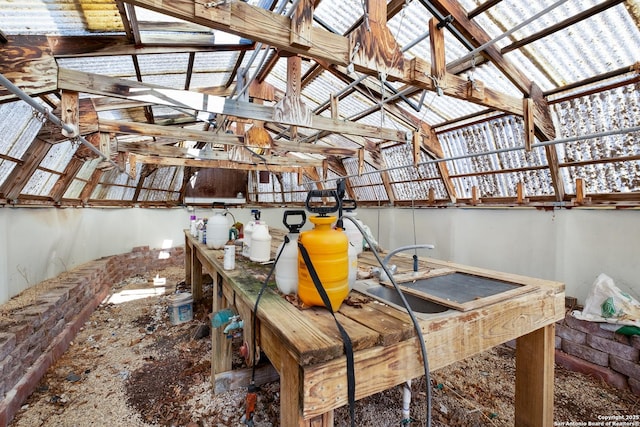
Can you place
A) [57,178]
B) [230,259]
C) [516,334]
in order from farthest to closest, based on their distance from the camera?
1. [57,178]
2. [230,259]
3. [516,334]

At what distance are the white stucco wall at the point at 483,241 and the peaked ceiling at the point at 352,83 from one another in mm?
220

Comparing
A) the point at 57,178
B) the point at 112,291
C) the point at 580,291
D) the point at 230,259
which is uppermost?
the point at 57,178

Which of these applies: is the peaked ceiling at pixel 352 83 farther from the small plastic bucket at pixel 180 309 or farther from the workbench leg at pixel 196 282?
the small plastic bucket at pixel 180 309

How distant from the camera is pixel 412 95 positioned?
3811 millimetres

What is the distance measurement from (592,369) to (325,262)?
3.23 m

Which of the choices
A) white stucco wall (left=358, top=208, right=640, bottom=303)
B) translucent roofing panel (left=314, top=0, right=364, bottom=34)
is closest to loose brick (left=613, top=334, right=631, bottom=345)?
white stucco wall (left=358, top=208, right=640, bottom=303)

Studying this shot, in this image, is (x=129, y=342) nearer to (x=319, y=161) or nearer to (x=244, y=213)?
(x=319, y=161)

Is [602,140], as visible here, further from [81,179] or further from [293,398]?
[81,179]

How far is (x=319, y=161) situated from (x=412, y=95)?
2.74 metres

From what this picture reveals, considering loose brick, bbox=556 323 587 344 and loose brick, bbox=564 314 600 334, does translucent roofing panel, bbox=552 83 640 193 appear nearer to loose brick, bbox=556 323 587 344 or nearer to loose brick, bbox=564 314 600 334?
loose brick, bbox=564 314 600 334

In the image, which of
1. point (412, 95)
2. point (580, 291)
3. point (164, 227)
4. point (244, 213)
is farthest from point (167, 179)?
point (580, 291)

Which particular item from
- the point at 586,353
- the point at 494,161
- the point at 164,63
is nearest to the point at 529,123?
the point at 494,161

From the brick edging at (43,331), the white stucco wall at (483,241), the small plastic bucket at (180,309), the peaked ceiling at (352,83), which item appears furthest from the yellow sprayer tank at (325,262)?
the white stucco wall at (483,241)

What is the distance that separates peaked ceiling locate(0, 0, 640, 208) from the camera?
1.87 metres
